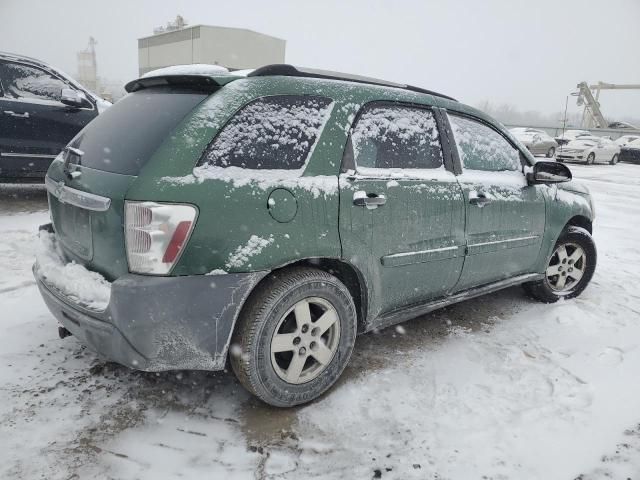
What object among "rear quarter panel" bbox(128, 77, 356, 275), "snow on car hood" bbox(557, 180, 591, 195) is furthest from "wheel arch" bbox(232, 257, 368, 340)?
"snow on car hood" bbox(557, 180, 591, 195)

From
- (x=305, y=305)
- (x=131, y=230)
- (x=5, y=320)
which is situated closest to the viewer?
(x=131, y=230)

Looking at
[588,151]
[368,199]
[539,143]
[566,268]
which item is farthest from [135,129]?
[588,151]

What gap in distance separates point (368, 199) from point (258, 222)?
649 millimetres

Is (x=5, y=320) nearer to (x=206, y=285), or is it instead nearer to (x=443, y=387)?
(x=206, y=285)

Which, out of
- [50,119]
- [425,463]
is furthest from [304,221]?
[50,119]

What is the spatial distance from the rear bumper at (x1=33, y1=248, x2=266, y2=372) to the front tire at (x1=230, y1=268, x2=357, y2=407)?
10 cm

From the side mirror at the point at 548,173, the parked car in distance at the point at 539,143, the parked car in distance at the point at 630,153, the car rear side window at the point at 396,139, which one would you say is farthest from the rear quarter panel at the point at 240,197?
the parked car in distance at the point at 630,153

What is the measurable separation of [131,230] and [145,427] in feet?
3.15

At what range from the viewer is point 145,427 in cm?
221

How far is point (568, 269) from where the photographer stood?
4184 millimetres

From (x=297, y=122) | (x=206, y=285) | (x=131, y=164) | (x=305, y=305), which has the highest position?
(x=297, y=122)

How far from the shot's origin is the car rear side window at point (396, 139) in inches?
99.6

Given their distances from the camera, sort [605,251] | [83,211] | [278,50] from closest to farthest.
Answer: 1. [83,211]
2. [605,251]
3. [278,50]

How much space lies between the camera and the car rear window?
2.12 m
